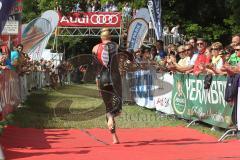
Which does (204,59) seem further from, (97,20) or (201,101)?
(97,20)

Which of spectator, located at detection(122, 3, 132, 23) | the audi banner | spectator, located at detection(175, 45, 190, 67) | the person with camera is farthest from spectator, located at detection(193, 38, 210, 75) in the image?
the audi banner

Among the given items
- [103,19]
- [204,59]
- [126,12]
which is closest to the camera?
[204,59]

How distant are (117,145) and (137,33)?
11.6m

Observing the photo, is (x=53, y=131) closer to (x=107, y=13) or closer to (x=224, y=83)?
(x=224, y=83)

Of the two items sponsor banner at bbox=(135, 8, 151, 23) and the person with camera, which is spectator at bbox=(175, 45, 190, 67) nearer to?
the person with camera

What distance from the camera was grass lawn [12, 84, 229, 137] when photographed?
40.8 ft

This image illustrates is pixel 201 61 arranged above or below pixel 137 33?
below

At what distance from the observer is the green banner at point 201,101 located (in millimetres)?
12320

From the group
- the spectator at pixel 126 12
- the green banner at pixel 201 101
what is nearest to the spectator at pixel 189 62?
the green banner at pixel 201 101

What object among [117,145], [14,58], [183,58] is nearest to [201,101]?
[183,58]

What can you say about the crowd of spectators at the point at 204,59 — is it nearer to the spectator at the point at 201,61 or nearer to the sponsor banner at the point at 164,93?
the spectator at the point at 201,61

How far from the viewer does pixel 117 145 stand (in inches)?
424

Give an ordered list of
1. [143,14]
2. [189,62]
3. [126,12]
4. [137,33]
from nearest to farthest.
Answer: [189,62] → [137,33] → [143,14] → [126,12]

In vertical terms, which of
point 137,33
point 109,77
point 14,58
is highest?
point 137,33
